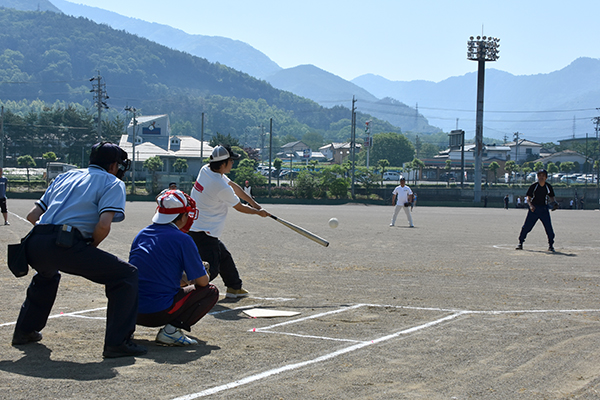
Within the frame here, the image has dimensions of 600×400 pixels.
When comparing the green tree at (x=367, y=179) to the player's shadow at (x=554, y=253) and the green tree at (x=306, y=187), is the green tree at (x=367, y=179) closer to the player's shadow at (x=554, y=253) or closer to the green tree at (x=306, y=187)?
the green tree at (x=306, y=187)

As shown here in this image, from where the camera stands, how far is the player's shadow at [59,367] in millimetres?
4289

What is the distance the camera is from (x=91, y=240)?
15.5 ft

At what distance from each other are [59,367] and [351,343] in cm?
259

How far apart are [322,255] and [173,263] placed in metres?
8.30

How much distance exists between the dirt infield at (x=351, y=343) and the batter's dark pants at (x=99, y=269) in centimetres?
31

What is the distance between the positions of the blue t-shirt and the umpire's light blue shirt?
52cm

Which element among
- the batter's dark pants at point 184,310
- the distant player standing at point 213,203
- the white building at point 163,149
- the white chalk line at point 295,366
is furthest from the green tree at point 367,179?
the batter's dark pants at point 184,310

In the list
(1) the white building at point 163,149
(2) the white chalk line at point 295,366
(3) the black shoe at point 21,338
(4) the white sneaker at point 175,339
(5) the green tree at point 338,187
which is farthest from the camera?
(1) the white building at point 163,149

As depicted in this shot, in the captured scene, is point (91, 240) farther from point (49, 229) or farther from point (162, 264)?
point (162, 264)

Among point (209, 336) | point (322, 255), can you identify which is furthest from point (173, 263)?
point (322, 255)

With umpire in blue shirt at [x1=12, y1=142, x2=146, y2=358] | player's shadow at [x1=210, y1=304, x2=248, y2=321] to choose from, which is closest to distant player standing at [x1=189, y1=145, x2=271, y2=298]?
player's shadow at [x1=210, y1=304, x2=248, y2=321]

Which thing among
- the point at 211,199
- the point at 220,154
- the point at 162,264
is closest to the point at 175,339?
the point at 162,264

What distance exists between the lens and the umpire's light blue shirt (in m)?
4.68

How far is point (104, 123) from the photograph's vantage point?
116 m
